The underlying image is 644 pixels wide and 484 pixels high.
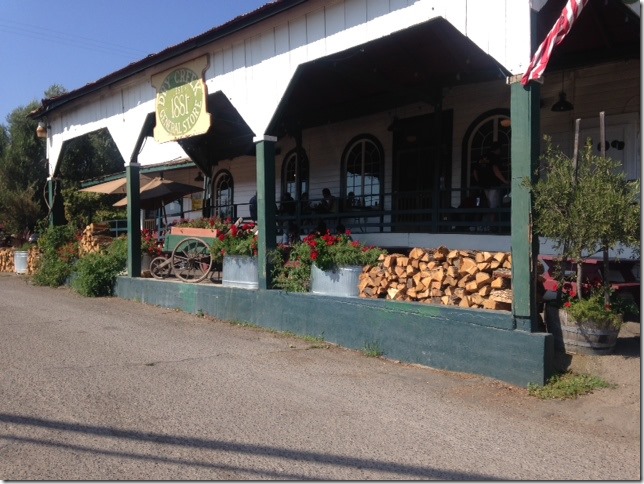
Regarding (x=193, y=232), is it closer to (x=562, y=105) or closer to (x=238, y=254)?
(x=238, y=254)

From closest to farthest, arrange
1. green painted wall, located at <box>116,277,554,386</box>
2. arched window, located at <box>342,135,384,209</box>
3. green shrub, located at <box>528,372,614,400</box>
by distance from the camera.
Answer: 1. green shrub, located at <box>528,372,614,400</box>
2. green painted wall, located at <box>116,277,554,386</box>
3. arched window, located at <box>342,135,384,209</box>

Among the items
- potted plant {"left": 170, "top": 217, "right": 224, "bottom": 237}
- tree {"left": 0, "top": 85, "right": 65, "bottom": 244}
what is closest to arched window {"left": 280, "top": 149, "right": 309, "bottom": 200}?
potted plant {"left": 170, "top": 217, "right": 224, "bottom": 237}

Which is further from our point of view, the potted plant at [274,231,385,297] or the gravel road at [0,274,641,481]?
the potted plant at [274,231,385,297]

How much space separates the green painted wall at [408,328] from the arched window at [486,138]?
425 centimetres

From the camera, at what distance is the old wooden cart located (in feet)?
33.3

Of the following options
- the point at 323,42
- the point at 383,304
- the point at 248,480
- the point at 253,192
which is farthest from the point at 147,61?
the point at 248,480

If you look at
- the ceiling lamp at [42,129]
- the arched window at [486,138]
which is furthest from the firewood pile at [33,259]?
the arched window at [486,138]

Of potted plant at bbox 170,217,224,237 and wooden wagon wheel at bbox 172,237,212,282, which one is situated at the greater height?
potted plant at bbox 170,217,224,237

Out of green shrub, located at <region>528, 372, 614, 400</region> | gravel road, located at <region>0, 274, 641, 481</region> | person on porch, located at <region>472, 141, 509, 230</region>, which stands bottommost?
gravel road, located at <region>0, 274, 641, 481</region>

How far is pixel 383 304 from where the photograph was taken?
691 centimetres

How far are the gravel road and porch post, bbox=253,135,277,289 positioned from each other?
143 centimetres

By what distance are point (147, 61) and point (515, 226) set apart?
763cm

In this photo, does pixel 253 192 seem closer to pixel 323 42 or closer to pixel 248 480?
pixel 323 42

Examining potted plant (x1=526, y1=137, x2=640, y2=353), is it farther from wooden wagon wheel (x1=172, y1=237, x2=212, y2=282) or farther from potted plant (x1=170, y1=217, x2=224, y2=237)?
wooden wagon wheel (x1=172, y1=237, x2=212, y2=282)
